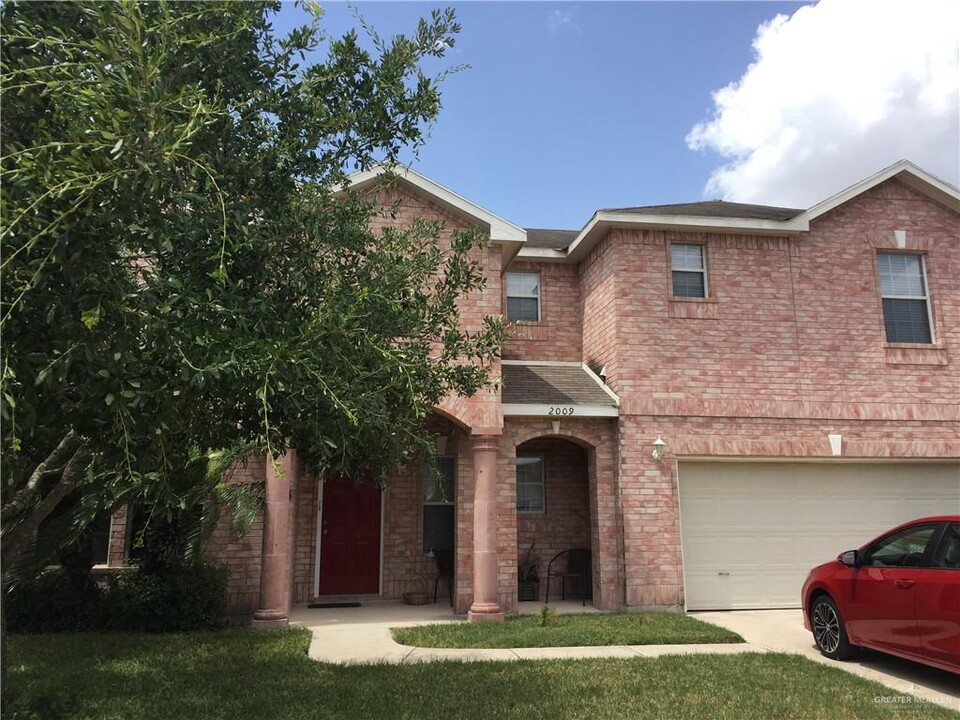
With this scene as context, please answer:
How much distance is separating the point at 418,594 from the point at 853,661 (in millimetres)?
6786

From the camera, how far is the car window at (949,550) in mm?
6359

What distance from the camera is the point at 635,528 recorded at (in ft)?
37.0

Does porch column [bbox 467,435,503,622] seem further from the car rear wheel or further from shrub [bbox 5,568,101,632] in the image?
shrub [bbox 5,568,101,632]

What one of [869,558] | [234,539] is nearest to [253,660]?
[234,539]

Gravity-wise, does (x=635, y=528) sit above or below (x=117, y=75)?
below

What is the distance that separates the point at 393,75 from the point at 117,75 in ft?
6.89

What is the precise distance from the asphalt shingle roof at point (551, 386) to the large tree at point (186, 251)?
542 centimetres

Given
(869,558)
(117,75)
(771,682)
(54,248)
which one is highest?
(117,75)

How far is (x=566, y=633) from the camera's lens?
9.01 metres

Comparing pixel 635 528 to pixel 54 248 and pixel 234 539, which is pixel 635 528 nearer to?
pixel 234 539

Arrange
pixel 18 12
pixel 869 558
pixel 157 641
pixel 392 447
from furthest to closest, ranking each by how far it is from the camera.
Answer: pixel 157 641 < pixel 869 558 < pixel 392 447 < pixel 18 12

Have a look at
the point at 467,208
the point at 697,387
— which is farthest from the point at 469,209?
the point at 697,387

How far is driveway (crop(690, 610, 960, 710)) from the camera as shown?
657 cm

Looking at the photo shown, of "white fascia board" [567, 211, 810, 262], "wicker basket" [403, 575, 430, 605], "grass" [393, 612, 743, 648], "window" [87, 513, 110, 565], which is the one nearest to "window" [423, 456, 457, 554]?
"wicker basket" [403, 575, 430, 605]
